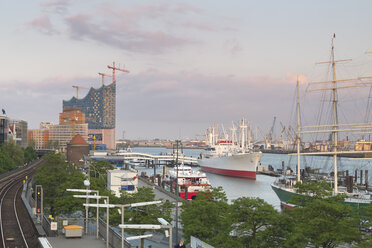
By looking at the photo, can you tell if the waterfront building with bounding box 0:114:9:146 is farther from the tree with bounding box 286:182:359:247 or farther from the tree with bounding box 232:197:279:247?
the tree with bounding box 286:182:359:247

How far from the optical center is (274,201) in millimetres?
93375

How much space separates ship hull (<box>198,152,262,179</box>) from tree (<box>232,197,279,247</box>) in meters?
115

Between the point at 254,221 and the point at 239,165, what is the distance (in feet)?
396

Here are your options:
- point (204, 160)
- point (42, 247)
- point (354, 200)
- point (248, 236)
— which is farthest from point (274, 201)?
point (204, 160)

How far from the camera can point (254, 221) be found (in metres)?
32.6

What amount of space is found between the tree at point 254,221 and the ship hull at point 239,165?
11512 centimetres

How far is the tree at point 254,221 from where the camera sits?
31.7 meters

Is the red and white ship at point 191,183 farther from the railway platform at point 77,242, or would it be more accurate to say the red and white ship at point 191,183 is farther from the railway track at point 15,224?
the railway platform at point 77,242

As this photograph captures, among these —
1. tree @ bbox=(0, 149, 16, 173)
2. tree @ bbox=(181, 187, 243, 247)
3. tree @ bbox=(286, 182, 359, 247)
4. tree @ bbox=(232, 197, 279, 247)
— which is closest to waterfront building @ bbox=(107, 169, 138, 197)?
tree @ bbox=(181, 187, 243, 247)

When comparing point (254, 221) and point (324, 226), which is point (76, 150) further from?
point (324, 226)

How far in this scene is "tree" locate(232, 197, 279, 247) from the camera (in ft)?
104

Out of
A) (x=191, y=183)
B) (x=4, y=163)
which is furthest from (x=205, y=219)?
(x=4, y=163)

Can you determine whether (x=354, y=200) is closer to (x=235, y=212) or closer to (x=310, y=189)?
(x=310, y=189)

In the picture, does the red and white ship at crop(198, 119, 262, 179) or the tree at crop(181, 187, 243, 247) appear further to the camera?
the red and white ship at crop(198, 119, 262, 179)
